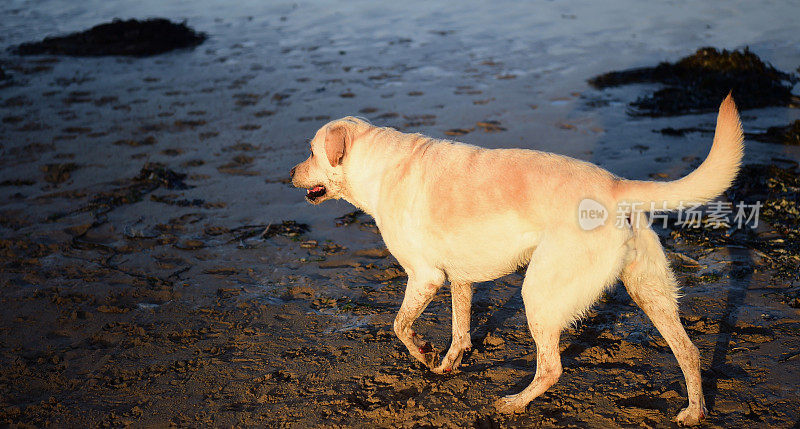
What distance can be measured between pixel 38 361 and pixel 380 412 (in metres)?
2.91

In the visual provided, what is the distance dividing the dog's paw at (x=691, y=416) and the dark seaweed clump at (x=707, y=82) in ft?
24.2

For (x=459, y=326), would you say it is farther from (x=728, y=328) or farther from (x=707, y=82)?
(x=707, y=82)

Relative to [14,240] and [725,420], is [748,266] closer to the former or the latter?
[725,420]

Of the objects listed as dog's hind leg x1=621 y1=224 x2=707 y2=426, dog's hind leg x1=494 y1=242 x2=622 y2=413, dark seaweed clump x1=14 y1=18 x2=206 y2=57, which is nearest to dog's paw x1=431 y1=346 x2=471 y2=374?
dog's hind leg x1=494 y1=242 x2=622 y2=413

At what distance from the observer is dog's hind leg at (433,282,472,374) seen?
4.68 meters

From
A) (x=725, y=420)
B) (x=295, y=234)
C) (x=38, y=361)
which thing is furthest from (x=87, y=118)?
(x=725, y=420)

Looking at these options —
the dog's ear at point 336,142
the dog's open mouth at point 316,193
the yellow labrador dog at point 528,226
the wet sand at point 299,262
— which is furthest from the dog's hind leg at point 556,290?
the dog's open mouth at point 316,193

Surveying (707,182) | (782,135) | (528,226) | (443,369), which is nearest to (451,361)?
(443,369)

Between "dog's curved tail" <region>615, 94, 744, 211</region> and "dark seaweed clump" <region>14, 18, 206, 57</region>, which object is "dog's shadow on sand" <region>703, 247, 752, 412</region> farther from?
"dark seaweed clump" <region>14, 18, 206, 57</region>

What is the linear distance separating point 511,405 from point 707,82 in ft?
30.1

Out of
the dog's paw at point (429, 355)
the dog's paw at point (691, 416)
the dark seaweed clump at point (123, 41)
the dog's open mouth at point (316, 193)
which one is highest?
the dark seaweed clump at point (123, 41)

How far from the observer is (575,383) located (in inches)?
172

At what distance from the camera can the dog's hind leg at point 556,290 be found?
375cm

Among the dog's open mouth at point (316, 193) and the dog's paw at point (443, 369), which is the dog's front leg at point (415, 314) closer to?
the dog's paw at point (443, 369)
